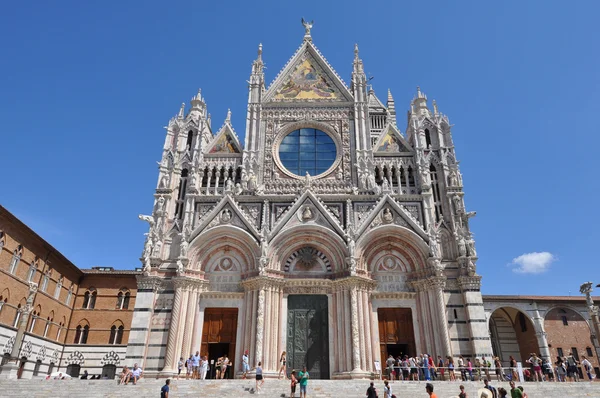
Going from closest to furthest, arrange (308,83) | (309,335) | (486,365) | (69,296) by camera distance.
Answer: (486,365)
(309,335)
(308,83)
(69,296)

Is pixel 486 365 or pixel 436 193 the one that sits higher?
pixel 436 193

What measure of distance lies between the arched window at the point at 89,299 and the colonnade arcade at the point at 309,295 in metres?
13.8

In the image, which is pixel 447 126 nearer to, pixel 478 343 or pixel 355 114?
pixel 355 114

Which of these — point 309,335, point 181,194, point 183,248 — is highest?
point 181,194

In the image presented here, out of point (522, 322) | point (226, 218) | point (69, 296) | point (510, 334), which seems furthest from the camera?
point (510, 334)

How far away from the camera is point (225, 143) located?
25.7 m

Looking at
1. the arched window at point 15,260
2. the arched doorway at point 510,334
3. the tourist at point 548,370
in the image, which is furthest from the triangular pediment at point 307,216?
the arched doorway at point 510,334

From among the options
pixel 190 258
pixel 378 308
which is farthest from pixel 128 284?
pixel 378 308

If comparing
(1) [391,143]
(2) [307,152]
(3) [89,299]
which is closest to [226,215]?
(2) [307,152]

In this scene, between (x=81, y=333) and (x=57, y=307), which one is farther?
(x=81, y=333)

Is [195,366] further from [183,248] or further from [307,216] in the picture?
[307,216]

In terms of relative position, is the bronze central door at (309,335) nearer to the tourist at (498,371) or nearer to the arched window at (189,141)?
the tourist at (498,371)

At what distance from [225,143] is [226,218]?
5.39 metres

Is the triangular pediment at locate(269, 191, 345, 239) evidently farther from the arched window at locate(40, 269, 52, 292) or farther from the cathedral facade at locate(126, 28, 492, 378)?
the arched window at locate(40, 269, 52, 292)
